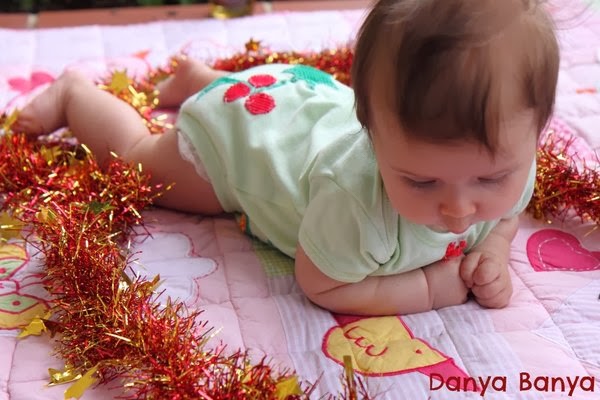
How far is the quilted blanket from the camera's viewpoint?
34.5 inches

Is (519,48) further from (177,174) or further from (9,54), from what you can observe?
(9,54)

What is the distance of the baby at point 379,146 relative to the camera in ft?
2.53

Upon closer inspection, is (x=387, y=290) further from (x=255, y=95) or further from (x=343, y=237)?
(x=255, y=95)

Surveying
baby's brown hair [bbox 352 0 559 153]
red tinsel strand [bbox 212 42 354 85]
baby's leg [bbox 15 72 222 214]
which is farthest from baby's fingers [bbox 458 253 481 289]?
red tinsel strand [bbox 212 42 354 85]

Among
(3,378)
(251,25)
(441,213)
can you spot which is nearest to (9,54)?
(251,25)

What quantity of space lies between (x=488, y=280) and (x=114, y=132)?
0.59m

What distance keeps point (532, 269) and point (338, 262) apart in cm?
28

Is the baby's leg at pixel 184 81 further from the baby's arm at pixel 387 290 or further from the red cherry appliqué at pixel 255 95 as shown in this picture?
the baby's arm at pixel 387 290

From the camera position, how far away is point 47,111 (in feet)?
4.21

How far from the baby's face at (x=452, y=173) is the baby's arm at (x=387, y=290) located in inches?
4.4

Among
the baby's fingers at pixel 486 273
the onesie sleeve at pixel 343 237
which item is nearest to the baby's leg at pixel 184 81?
the onesie sleeve at pixel 343 237

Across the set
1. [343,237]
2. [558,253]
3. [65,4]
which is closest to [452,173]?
[343,237]

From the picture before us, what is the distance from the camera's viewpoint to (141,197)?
44.3 inches

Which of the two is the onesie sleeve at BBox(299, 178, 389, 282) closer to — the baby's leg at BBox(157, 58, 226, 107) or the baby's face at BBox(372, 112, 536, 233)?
the baby's face at BBox(372, 112, 536, 233)
